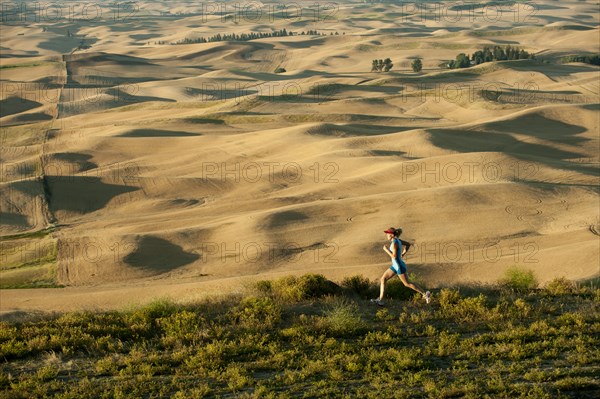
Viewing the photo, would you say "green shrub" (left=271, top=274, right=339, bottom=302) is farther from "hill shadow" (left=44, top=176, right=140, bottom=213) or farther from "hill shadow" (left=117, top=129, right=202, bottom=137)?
"hill shadow" (left=117, top=129, right=202, bottom=137)

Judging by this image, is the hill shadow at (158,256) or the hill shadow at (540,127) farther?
the hill shadow at (540,127)

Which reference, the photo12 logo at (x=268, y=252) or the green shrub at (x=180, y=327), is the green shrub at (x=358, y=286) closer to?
the green shrub at (x=180, y=327)

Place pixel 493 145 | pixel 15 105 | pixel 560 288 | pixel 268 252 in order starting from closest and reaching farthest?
pixel 560 288
pixel 268 252
pixel 493 145
pixel 15 105

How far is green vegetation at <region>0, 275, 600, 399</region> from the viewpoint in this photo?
8.65m

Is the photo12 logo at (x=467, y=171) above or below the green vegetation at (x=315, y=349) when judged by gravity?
below

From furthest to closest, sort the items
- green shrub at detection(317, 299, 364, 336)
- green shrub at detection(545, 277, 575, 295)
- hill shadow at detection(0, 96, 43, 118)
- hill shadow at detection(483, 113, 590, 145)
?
hill shadow at detection(0, 96, 43, 118)
hill shadow at detection(483, 113, 590, 145)
green shrub at detection(545, 277, 575, 295)
green shrub at detection(317, 299, 364, 336)

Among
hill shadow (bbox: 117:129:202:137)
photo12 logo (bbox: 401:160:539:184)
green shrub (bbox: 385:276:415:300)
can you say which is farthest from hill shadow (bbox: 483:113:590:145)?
green shrub (bbox: 385:276:415:300)

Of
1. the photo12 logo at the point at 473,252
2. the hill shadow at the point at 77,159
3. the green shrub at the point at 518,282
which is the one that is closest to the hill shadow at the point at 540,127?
the photo12 logo at the point at 473,252

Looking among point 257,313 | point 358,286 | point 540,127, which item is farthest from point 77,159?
point 257,313

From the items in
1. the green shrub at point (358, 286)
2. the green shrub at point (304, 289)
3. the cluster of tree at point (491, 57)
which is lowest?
the cluster of tree at point (491, 57)

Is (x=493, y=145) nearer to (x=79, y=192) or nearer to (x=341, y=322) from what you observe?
(x=79, y=192)

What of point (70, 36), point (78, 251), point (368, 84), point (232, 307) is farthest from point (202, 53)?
point (232, 307)

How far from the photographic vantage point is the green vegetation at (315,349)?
8.65 meters

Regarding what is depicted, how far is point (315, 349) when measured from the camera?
1009cm
